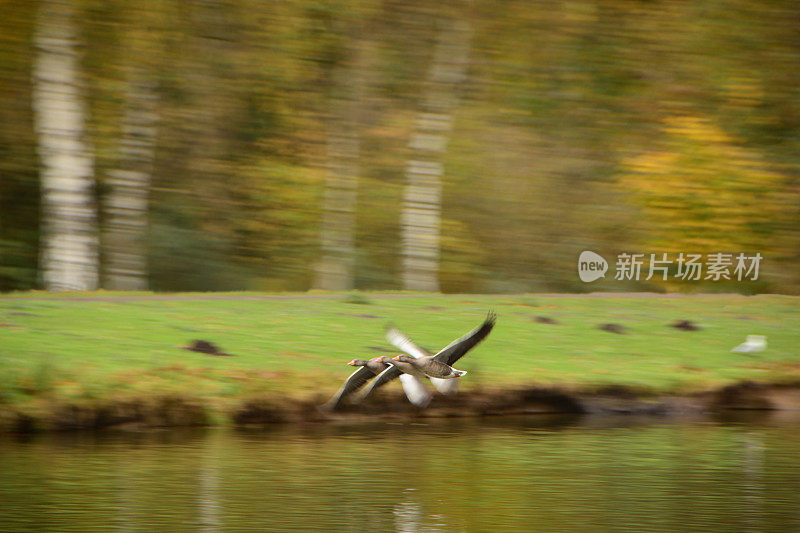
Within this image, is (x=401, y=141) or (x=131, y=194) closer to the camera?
(x=131, y=194)

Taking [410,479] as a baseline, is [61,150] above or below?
above

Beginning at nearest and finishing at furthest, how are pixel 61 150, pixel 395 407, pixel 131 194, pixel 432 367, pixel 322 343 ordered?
pixel 432 367 < pixel 395 407 < pixel 322 343 < pixel 61 150 < pixel 131 194

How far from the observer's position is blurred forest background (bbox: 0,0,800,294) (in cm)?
2077

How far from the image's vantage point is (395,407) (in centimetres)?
1511

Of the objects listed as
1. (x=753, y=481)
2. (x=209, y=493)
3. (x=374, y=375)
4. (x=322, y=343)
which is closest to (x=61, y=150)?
(x=322, y=343)

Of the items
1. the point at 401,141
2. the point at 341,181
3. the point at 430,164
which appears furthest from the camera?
the point at 401,141

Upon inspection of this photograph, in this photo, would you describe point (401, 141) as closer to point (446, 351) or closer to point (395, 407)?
point (395, 407)

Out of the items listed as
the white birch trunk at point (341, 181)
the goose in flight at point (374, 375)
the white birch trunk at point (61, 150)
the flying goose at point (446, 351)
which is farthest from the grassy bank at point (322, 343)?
the white birch trunk at point (341, 181)

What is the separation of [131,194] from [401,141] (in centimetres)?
541

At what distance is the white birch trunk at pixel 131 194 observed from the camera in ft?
67.4

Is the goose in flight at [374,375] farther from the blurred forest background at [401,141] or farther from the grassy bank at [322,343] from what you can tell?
the blurred forest background at [401,141]

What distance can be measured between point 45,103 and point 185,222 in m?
3.11

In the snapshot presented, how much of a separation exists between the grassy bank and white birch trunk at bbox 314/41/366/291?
3.09 m

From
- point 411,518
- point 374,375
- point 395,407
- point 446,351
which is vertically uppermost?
point 446,351
